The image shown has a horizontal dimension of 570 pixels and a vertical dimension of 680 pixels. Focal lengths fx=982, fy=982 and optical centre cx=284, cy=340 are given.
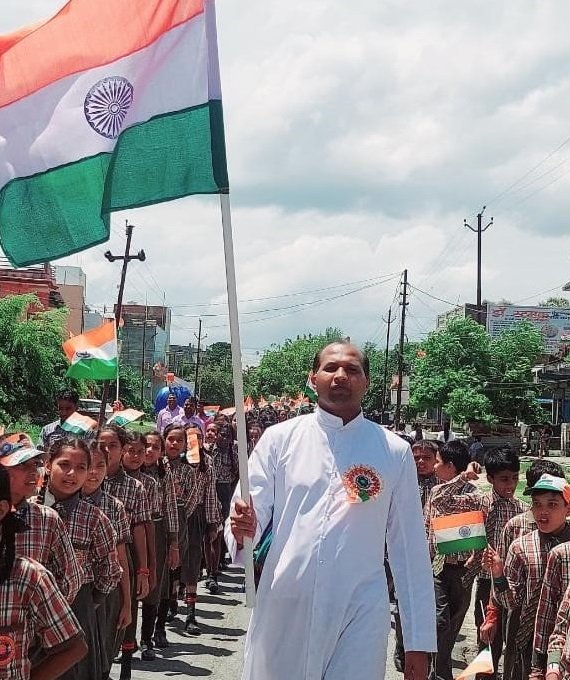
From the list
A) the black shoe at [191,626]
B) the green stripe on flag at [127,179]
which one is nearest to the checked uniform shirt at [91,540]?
the green stripe on flag at [127,179]

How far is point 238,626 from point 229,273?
6151mm

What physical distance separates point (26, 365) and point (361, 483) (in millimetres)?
23371

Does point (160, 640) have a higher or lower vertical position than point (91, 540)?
lower

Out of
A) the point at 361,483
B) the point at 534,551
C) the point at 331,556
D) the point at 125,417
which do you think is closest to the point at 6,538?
the point at 331,556

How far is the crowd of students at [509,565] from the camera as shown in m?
4.88

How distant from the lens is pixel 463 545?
6.04m

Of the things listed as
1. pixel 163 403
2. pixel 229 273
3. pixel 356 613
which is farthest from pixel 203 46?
pixel 163 403

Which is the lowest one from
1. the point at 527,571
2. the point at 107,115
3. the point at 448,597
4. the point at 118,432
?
the point at 448,597

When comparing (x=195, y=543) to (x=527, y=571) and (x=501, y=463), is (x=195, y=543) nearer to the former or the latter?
(x=501, y=463)

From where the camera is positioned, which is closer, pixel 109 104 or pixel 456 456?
pixel 109 104

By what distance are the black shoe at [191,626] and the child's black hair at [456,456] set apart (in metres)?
3.01

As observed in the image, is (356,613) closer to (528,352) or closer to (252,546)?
(252,546)

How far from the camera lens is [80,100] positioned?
4.55 meters

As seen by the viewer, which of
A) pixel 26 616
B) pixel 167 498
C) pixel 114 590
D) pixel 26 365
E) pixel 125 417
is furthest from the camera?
pixel 26 365
